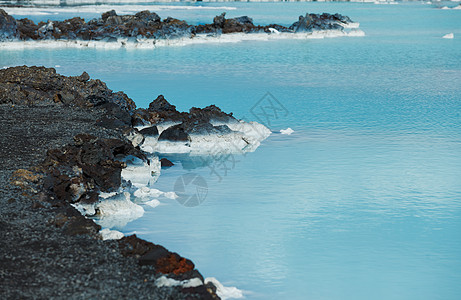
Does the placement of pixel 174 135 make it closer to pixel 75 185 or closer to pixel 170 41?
pixel 75 185

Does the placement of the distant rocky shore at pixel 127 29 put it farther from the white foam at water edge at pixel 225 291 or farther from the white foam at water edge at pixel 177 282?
the white foam at water edge at pixel 177 282

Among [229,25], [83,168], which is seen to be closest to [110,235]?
[83,168]

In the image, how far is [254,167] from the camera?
784 cm

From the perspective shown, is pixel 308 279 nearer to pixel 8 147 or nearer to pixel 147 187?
pixel 147 187

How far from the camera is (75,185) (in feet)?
19.1

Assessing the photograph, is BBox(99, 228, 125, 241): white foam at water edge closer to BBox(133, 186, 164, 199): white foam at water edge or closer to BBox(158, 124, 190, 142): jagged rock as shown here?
BBox(133, 186, 164, 199): white foam at water edge

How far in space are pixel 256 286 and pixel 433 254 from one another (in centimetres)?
167

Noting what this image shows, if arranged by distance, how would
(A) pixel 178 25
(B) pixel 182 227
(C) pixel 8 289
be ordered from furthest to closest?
(A) pixel 178 25 → (B) pixel 182 227 → (C) pixel 8 289

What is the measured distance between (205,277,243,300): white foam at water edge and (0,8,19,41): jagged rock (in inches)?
721

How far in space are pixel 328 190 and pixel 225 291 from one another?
2.72 metres

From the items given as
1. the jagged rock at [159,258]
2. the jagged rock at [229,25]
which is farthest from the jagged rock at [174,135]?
the jagged rock at [229,25]

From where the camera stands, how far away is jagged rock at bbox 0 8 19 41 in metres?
20.7

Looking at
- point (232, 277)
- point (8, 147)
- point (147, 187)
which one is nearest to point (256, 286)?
point (232, 277)

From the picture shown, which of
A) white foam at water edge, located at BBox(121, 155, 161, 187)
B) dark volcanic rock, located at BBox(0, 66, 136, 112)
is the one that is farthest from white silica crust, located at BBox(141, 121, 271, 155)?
dark volcanic rock, located at BBox(0, 66, 136, 112)
